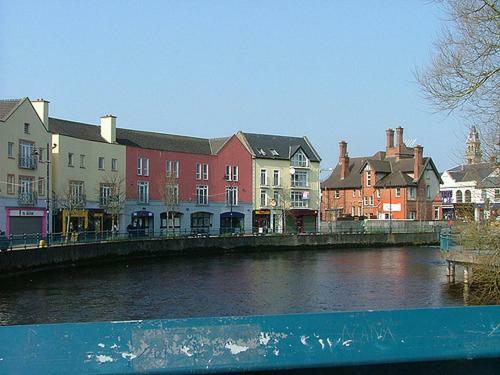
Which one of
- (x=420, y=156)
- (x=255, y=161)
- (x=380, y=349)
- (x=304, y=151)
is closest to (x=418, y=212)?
(x=420, y=156)

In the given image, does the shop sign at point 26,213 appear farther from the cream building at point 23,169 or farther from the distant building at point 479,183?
the distant building at point 479,183

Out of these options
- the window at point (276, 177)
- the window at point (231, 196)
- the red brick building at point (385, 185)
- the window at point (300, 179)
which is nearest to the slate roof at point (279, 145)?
the window at point (276, 177)

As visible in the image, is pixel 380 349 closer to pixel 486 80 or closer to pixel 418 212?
pixel 486 80

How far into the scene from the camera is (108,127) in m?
58.9

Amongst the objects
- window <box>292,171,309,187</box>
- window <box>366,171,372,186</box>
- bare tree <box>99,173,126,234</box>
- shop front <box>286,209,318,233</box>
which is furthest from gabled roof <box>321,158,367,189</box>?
bare tree <box>99,173,126,234</box>

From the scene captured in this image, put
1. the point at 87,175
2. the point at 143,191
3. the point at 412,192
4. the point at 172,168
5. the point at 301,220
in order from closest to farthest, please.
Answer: the point at 87,175, the point at 143,191, the point at 172,168, the point at 301,220, the point at 412,192

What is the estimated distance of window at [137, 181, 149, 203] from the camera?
62219 mm

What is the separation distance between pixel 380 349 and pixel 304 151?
76017mm

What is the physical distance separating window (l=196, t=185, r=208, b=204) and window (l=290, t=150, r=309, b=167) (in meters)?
13.2

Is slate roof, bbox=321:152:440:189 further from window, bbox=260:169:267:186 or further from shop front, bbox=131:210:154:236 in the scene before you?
shop front, bbox=131:210:154:236

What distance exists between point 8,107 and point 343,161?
1993 inches

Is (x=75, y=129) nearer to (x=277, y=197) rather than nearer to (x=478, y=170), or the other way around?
(x=277, y=197)

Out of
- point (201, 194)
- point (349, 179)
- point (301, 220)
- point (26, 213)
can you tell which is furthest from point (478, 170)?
point (349, 179)

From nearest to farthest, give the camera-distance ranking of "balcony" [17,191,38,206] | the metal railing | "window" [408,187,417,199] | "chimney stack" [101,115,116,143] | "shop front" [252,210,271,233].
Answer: the metal railing → "balcony" [17,191,38,206] → "chimney stack" [101,115,116,143] → "shop front" [252,210,271,233] → "window" [408,187,417,199]
